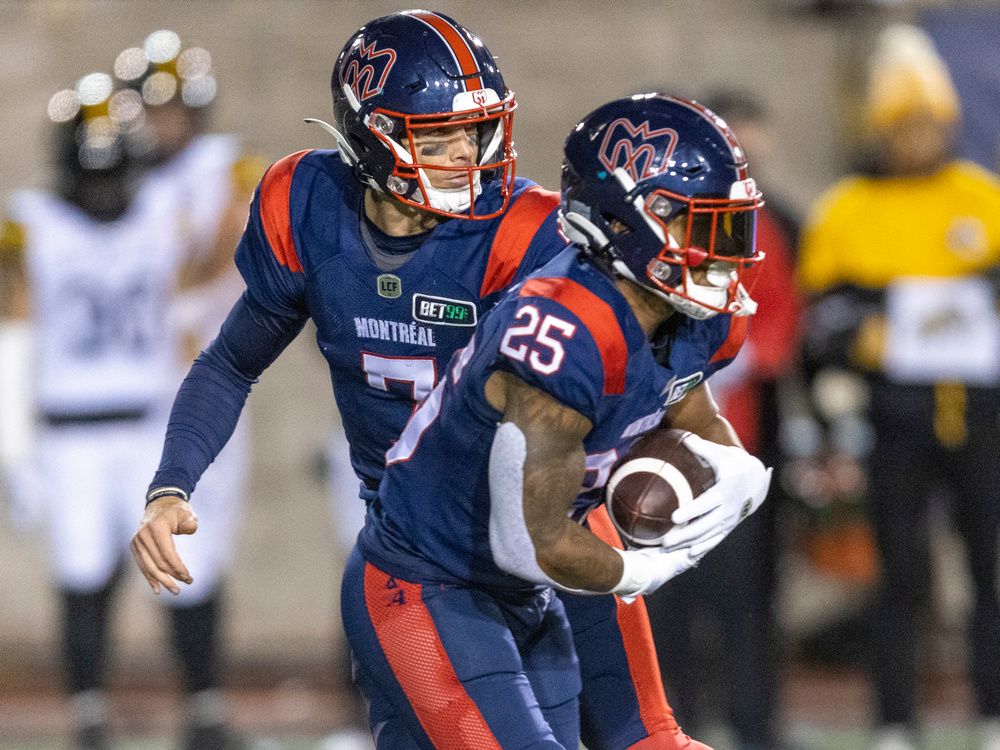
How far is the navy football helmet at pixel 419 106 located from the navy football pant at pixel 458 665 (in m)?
0.65

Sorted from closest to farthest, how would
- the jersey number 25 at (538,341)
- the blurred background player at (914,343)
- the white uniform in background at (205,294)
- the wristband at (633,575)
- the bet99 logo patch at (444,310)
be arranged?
the jersey number 25 at (538,341) < the wristband at (633,575) < the bet99 logo patch at (444,310) < the blurred background player at (914,343) < the white uniform in background at (205,294)

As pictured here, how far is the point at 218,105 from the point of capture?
6.59m

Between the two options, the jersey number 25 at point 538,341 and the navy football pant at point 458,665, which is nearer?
the jersey number 25 at point 538,341

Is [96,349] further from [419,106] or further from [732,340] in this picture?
[732,340]

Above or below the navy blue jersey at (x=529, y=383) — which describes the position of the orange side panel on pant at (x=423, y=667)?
below

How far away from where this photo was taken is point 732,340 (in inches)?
111

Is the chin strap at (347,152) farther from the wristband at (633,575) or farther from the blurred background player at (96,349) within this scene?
the blurred background player at (96,349)

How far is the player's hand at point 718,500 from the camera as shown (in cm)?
265

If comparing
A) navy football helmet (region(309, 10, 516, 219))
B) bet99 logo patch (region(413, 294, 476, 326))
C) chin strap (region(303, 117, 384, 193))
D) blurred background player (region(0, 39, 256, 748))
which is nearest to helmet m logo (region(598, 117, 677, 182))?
navy football helmet (region(309, 10, 516, 219))

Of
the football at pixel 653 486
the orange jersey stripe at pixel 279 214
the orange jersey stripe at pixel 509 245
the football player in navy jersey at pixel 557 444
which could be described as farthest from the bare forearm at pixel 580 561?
the orange jersey stripe at pixel 279 214

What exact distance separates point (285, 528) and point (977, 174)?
9.98 feet

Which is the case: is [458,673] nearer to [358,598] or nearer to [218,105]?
[358,598]

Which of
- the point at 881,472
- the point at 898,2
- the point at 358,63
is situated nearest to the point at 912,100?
the point at 881,472

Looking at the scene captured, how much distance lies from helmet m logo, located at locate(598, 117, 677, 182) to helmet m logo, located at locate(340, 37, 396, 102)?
472 mm
